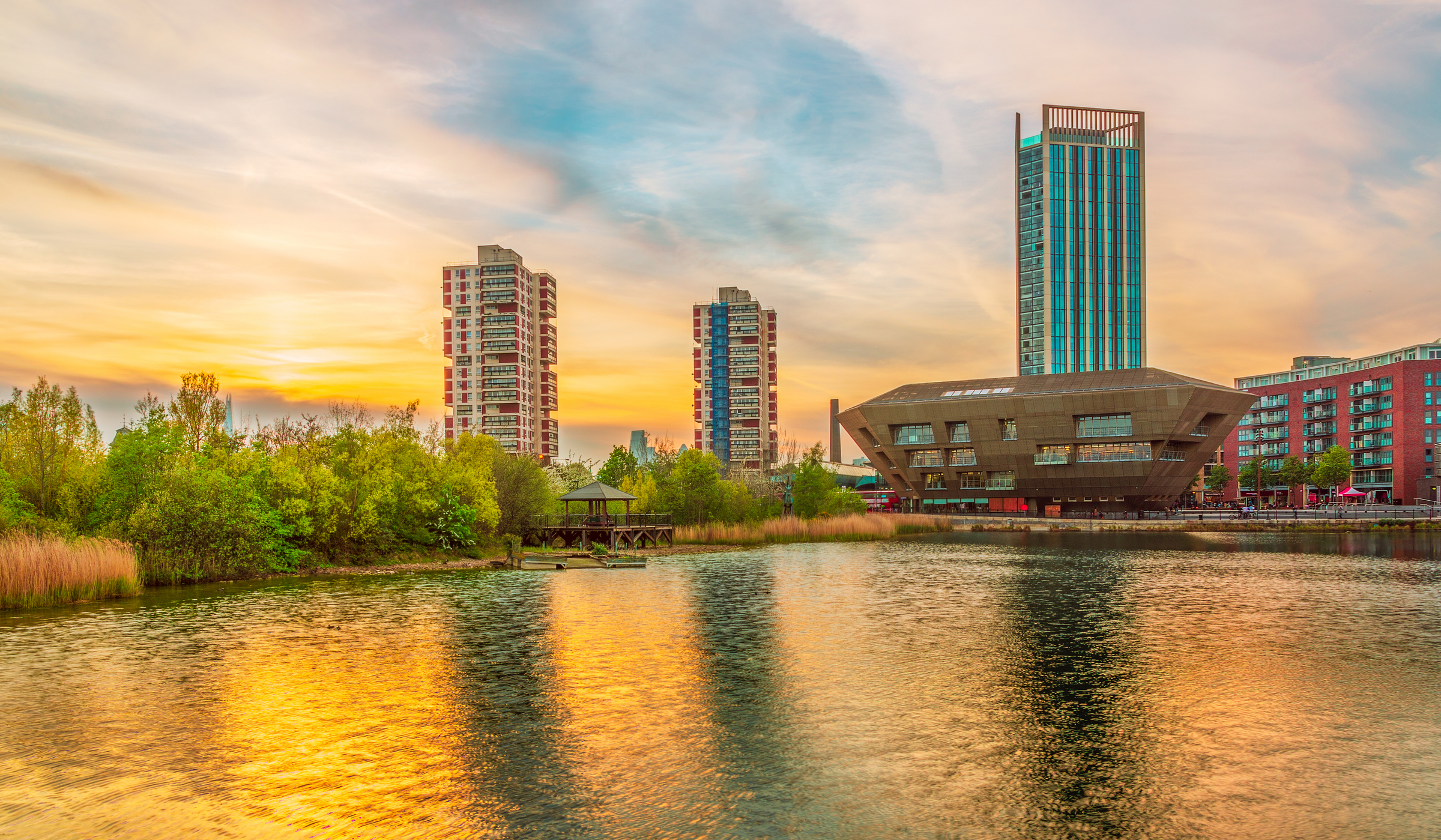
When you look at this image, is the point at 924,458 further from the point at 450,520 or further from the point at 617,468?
the point at 450,520

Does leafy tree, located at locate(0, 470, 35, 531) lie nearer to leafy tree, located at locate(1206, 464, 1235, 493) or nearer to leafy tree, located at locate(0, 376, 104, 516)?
leafy tree, located at locate(0, 376, 104, 516)

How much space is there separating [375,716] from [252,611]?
1467cm

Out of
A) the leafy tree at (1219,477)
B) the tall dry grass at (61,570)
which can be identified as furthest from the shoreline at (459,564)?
the leafy tree at (1219,477)

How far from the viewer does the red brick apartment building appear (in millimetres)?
118625

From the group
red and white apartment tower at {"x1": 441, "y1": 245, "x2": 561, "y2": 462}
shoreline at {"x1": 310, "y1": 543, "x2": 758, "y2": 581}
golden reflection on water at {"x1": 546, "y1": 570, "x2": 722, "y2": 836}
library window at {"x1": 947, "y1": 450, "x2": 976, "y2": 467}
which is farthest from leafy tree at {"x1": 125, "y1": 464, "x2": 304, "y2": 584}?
red and white apartment tower at {"x1": 441, "y1": 245, "x2": 561, "y2": 462}

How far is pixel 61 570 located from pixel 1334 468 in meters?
139

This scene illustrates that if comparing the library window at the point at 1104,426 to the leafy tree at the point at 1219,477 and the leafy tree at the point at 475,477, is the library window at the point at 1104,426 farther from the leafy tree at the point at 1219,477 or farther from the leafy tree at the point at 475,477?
the leafy tree at the point at 475,477

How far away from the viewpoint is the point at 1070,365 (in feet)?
575

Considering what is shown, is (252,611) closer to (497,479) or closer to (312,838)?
(312,838)

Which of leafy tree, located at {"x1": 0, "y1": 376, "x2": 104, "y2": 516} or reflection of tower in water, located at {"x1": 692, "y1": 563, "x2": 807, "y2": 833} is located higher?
leafy tree, located at {"x1": 0, "y1": 376, "x2": 104, "y2": 516}

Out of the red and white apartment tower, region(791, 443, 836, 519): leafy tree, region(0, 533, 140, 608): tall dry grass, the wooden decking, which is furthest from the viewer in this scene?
the red and white apartment tower

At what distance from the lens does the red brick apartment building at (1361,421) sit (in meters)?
119

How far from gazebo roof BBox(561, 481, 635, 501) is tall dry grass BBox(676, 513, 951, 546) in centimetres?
1012

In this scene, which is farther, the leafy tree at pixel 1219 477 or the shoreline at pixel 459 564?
the leafy tree at pixel 1219 477
